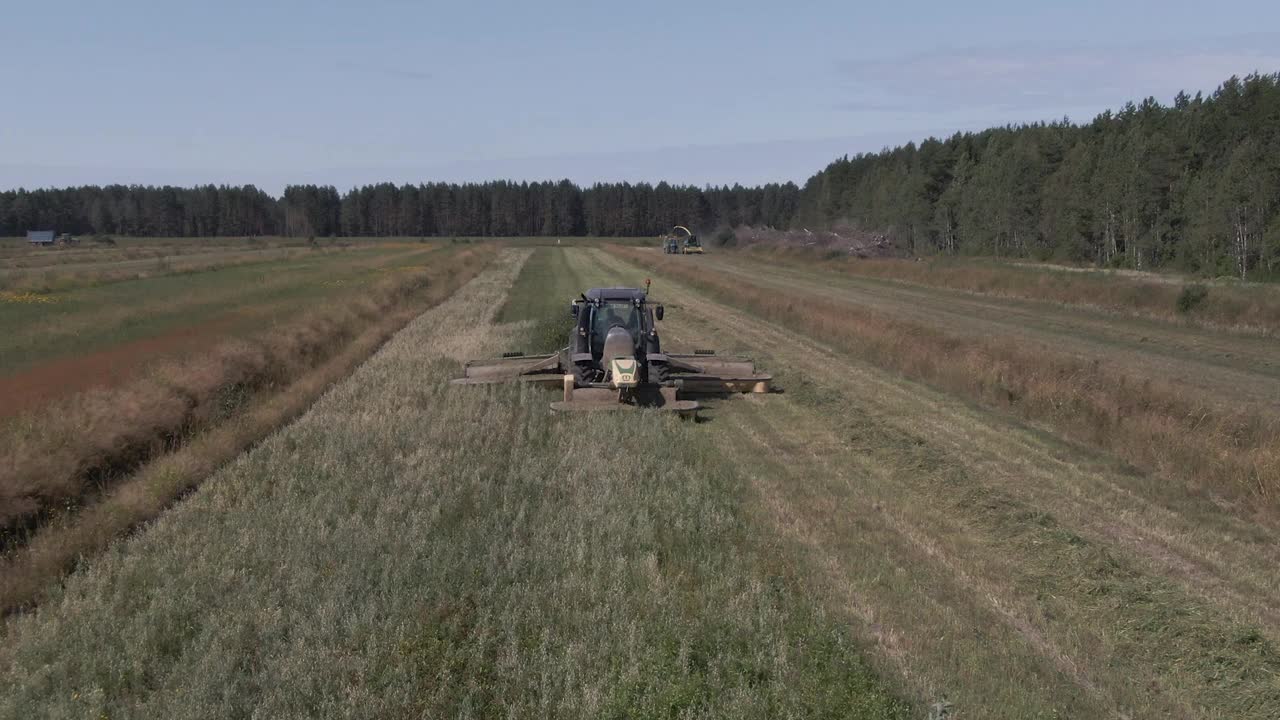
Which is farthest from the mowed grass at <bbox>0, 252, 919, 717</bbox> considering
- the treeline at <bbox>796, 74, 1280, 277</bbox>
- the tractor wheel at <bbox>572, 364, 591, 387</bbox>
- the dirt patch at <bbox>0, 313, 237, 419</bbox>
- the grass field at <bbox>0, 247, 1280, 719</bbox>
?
the treeline at <bbox>796, 74, 1280, 277</bbox>

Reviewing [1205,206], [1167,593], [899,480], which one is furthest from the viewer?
[1205,206]

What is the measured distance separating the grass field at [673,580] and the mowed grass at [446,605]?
0.03 meters

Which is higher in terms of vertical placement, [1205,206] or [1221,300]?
[1205,206]

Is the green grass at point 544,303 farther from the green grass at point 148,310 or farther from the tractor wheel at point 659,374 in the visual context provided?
the green grass at point 148,310

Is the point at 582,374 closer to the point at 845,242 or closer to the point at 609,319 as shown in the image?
the point at 609,319

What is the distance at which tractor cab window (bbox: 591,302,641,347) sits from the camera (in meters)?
14.6

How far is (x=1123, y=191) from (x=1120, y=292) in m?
32.8

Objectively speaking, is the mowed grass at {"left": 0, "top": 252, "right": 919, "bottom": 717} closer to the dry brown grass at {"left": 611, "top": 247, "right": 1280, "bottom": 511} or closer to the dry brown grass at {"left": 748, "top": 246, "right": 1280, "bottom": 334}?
the dry brown grass at {"left": 611, "top": 247, "right": 1280, "bottom": 511}

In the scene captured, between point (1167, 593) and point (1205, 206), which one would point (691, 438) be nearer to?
point (1167, 593)

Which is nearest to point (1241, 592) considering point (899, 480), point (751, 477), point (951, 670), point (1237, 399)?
point (951, 670)

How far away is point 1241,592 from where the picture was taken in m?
6.92

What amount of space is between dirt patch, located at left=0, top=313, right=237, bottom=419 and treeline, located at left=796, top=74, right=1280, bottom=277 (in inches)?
1836

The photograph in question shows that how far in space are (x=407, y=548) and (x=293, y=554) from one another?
96cm

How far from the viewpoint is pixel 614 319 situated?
1462cm
